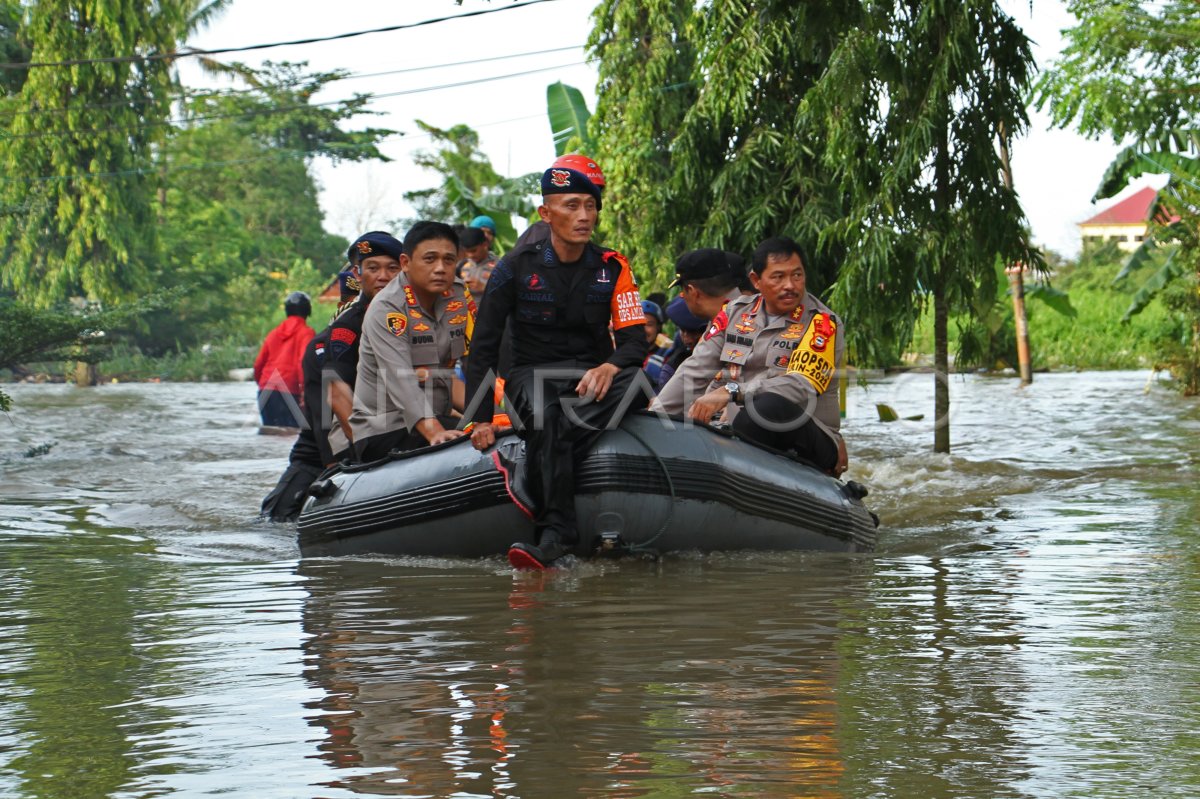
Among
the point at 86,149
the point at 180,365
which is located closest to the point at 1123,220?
the point at 180,365

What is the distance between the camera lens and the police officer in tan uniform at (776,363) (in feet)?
22.6

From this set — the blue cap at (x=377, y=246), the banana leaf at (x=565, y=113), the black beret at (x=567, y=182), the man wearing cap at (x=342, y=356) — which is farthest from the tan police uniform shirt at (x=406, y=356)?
the banana leaf at (x=565, y=113)

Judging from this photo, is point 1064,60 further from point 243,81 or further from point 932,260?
point 243,81

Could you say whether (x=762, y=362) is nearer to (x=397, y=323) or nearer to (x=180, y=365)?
(x=397, y=323)

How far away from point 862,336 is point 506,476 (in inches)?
245

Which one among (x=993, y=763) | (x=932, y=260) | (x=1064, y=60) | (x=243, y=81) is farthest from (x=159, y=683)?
(x=243, y=81)

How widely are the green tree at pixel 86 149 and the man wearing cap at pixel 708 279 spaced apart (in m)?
30.3

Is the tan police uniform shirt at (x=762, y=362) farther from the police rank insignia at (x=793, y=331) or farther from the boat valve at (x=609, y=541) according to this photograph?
the boat valve at (x=609, y=541)

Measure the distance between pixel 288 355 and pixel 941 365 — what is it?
6084 mm

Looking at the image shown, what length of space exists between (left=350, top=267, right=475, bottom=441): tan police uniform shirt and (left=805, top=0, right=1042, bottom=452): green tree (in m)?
4.70

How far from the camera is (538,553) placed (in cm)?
613

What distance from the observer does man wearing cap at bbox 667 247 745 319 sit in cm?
783

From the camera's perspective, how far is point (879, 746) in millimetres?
3439

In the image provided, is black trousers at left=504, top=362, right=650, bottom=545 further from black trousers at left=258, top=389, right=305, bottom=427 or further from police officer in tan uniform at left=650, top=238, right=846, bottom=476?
black trousers at left=258, top=389, right=305, bottom=427
